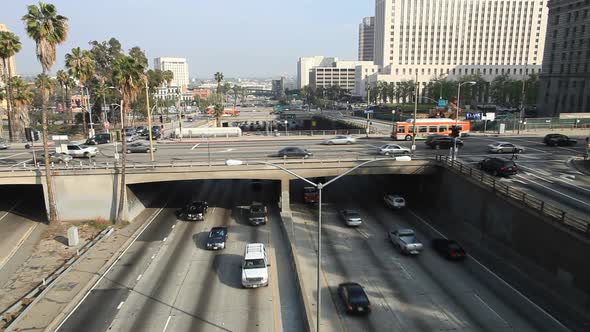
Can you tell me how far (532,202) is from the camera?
31047mm

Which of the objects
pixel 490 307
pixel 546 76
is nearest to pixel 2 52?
pixel 490 307

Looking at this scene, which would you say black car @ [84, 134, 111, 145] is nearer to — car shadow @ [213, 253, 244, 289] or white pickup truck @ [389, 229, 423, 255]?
A: car shadow @ [213, 253, 244, 289]

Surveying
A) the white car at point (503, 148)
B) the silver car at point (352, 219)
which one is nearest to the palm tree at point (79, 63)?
the silver car at point (352, 219)

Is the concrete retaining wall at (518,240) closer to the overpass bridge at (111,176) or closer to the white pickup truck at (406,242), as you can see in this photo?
the white pickup truck at (406,242)

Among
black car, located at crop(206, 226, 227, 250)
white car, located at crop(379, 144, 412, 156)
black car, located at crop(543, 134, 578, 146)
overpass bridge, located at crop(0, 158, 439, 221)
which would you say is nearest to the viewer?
black car, located at crop(206, 226, 227, 250)

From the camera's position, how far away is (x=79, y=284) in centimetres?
2906

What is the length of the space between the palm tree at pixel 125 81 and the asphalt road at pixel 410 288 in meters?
19.3

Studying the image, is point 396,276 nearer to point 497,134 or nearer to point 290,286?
point 290,286

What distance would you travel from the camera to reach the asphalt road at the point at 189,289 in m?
24.5

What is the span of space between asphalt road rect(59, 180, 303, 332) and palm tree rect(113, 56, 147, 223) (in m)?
4.46

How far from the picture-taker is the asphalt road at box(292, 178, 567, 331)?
80.1 feet

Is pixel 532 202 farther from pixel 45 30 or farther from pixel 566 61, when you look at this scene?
pixel 566 61

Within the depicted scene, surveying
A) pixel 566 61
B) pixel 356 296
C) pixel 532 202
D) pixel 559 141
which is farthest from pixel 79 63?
pixel 566 61

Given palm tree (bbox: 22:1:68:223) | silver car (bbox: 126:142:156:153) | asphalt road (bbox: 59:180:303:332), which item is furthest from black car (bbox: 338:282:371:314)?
silver car (bbox: 126:142:156:153)
